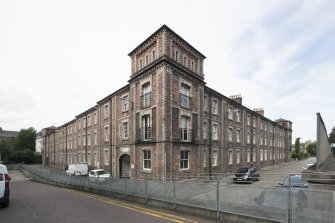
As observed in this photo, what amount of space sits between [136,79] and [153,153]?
23.9ft

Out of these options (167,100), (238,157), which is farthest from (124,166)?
(238,157)

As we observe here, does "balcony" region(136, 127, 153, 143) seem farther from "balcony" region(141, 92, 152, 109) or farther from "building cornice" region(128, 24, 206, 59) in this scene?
"building cornice" region(128, 24, 206, 59)

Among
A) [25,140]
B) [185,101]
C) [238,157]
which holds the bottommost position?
[25,140]

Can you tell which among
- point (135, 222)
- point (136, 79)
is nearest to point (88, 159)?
point (136, 79)

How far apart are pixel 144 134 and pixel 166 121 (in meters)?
3.32

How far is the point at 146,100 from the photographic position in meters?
21.2

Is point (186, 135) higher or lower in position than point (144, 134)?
lower

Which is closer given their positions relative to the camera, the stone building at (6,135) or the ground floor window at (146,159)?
the ground floor window at (146,159)

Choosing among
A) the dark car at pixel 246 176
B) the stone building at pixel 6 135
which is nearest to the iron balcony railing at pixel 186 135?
the dark car at pixel 246 176

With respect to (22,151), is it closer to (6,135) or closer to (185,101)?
(6,135)

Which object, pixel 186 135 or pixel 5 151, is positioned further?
pixel 5 151

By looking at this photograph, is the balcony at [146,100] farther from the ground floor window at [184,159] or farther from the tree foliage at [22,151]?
the tree foliage at [22,151]

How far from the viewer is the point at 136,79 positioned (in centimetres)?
2227

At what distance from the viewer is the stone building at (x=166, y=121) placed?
19.0 metres
